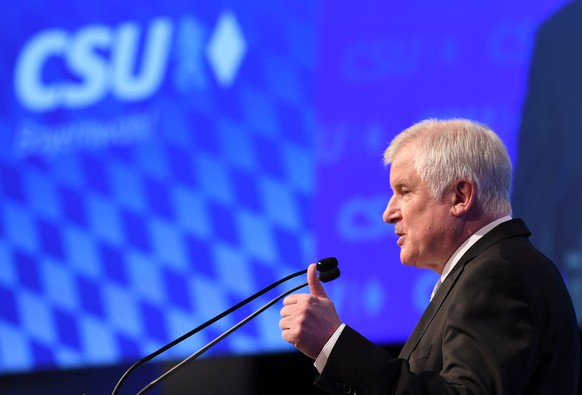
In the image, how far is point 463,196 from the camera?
6.77 feet

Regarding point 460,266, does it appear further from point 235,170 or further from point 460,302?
point 235,170

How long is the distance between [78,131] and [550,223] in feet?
6.87

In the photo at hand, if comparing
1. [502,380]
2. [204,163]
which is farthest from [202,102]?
[502,380]

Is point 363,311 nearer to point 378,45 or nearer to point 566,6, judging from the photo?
point 378,45

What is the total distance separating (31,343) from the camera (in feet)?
13.0

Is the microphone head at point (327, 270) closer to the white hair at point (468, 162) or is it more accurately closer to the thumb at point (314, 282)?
the thumb at point (314, 282)

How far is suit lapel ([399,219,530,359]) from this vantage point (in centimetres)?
200

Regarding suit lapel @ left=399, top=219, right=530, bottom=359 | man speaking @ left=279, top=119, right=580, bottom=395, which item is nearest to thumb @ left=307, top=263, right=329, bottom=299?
man speaking @ left=279, top=119, right=580, bottom=395

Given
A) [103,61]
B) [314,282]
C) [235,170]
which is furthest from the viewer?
[103,61]

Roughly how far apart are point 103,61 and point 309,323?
255 cm

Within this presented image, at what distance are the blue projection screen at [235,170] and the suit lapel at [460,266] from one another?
1893 millimetres

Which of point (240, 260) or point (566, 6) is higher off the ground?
point (566, 6)

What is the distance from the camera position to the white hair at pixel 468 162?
2.05 m

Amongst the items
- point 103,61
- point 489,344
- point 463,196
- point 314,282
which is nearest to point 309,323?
point 314,282
